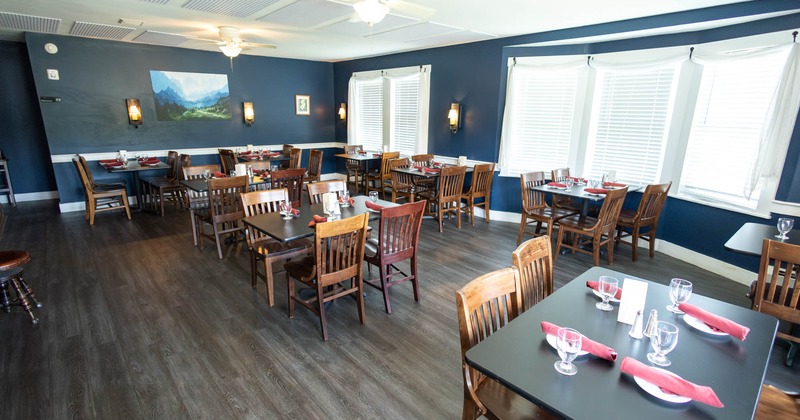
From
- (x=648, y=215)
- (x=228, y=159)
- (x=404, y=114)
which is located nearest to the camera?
(x=648, y=215)

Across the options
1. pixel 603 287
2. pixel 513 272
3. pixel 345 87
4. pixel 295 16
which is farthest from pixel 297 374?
pixel 345 87

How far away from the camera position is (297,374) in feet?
7.95

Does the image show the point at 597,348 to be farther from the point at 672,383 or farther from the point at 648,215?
the point at 648,215

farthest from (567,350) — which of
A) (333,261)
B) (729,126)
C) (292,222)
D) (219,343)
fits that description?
(729,126)

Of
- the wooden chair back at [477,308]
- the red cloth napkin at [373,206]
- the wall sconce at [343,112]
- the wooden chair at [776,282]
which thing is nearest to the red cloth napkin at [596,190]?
the wooden chair at [776,282]

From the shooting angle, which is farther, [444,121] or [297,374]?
[444,121]

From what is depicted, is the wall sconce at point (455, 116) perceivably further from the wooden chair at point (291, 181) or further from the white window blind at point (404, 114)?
the wooden chair at point (291, 181)

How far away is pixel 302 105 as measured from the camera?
8648mm

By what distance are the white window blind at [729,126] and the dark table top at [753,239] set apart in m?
0.92

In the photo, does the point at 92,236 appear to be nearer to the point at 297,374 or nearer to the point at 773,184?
the point at 297,374

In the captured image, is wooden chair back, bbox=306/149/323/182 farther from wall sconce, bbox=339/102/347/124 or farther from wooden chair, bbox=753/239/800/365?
wooden chair, bbox=753/239/800/365

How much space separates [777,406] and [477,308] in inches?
48.4

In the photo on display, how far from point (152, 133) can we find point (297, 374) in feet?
20.6

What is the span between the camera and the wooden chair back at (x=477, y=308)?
1.49 m
